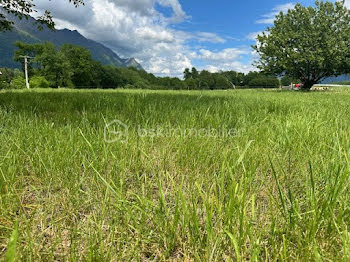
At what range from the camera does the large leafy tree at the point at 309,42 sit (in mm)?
24219

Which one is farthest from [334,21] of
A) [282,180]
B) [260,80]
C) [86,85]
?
[260,80]

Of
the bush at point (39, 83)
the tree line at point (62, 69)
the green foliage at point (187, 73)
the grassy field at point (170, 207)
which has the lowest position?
the grassy field at point (170, 207)

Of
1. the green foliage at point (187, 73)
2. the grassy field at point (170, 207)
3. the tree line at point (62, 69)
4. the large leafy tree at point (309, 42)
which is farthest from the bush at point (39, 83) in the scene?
the green foliage at point (187, 73)

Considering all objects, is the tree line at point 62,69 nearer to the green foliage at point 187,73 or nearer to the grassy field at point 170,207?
the grassy field at point 170,207

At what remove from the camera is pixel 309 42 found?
25.0m

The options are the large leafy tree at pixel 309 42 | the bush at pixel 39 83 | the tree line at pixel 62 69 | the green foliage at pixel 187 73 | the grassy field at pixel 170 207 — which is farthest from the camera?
the green foliage at pixel 187 73

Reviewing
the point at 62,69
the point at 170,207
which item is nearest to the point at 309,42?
the point at 170,207

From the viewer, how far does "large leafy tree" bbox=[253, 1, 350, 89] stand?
79.5 feet

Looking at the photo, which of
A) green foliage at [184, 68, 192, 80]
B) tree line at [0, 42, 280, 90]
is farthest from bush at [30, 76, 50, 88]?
green foliage at [184, 68, 192, 80]

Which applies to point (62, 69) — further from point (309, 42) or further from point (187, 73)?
point (187, 73)

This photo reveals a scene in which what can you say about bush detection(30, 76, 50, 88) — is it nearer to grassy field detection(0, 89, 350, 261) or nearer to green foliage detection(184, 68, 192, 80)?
grassy field detection(0, 89, 350, 261)

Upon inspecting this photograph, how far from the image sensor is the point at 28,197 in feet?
4.21

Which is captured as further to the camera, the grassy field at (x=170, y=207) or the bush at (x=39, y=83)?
the bush at (x=39, y=83)

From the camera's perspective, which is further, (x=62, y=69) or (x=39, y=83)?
(x=62, y=69)
